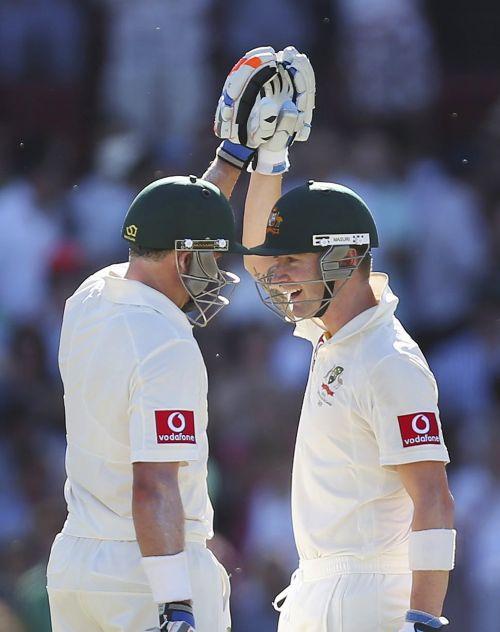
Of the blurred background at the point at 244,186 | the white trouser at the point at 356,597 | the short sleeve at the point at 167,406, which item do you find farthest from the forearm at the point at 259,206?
the blurred background at the point at 244,186

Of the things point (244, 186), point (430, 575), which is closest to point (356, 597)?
point (430, 575)

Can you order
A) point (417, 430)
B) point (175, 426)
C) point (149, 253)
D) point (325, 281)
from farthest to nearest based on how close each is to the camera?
point (325, 281), point (149, 253), point (417, 430), point (175, 426)

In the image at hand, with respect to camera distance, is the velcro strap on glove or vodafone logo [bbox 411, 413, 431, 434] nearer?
the velcro strap on glove

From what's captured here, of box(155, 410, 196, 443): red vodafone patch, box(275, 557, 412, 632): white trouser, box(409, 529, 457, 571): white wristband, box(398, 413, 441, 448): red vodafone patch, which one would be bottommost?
box(275, 557, 412, 632): white trouser

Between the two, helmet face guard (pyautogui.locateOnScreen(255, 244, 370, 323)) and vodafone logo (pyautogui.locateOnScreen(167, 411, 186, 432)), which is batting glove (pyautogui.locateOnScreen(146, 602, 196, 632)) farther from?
helmet face guard (pyautogui.locateOnScreen(255, 244, 370, 323))

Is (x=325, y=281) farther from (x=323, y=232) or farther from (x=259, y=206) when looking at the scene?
(x=259, y=206)

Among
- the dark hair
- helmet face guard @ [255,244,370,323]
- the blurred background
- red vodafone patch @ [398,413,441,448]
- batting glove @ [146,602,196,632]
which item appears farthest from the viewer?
the blurred background

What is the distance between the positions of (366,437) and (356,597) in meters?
0.40

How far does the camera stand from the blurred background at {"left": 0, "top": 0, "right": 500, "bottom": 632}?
574 centimetres

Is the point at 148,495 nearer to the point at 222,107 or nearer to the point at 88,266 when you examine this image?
the point at 222,107

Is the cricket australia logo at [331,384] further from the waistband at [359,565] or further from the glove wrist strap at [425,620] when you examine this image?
the glove wrist strap at [425,620]

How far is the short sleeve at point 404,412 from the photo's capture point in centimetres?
336

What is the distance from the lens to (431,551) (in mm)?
3299

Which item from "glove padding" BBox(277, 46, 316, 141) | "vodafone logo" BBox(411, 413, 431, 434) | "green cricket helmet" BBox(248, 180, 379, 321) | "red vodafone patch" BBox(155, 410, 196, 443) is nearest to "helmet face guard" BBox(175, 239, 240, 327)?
"green cricket helmet" BBox(248, 180, 379, 321)
